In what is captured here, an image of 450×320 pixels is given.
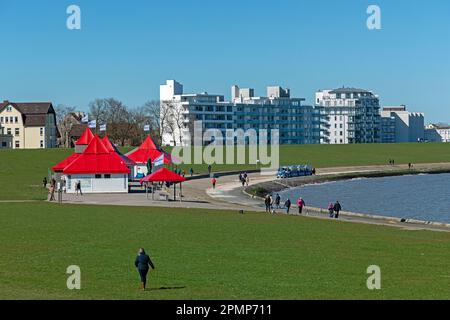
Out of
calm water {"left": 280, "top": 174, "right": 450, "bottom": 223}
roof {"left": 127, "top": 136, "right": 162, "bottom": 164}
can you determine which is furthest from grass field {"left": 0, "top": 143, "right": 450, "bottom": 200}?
calm water {"left": 280, "top": 174, "right": 450, "bottom": 223}

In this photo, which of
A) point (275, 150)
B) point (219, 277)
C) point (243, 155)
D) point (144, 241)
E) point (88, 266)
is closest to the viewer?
point (219, 277)

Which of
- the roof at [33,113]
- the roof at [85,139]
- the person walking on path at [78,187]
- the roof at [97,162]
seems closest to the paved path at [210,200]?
the person walking on path at [78,187]

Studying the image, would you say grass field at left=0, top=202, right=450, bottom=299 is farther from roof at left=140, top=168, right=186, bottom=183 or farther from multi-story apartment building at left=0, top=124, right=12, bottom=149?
multi-story apartment building at left=0, top=124, right=12, bottom=149

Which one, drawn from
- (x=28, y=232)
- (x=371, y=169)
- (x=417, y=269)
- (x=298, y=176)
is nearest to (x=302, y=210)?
(x=28, y=232)

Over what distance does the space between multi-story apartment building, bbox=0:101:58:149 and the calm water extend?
75.0 meters

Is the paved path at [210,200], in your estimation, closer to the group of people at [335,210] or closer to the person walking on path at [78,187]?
the group of people at [335,210]

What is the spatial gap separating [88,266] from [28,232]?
1315cm

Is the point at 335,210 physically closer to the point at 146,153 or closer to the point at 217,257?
the point at 217,257

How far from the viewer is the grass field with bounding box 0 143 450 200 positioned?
93.6 m

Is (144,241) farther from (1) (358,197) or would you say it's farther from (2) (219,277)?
(1) (358,197)

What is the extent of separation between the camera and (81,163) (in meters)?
79.1

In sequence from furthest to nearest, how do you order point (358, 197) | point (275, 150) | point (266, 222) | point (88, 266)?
point (275, 150) < point (358, 197) < point (266, 222) < point (88, 266)

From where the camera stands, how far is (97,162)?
79.3 meters

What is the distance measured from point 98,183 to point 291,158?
85266mm
